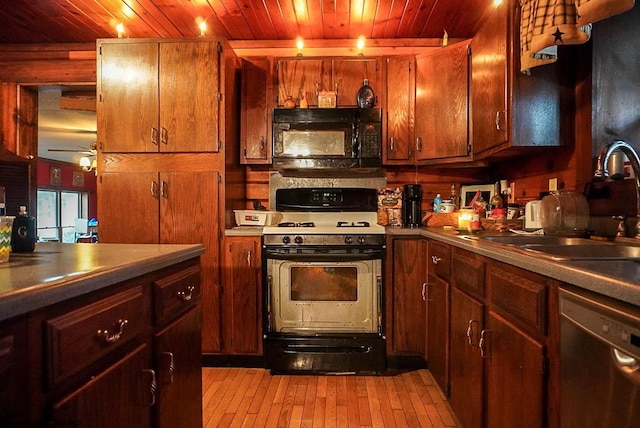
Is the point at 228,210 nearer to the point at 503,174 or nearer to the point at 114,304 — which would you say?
the point at 114,304

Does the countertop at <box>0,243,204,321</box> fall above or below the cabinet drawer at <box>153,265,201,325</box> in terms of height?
above

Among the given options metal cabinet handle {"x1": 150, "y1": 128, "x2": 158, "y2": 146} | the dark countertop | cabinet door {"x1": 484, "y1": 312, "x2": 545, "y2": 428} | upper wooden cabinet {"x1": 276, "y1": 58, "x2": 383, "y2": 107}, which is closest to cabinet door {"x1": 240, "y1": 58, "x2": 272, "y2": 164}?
upper wooden cabinet {"x1": 276, "y1": 58, "x2": 383, "y2": 107}

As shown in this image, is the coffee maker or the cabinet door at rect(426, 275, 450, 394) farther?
the coffee maker

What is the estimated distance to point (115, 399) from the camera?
2.97 ft

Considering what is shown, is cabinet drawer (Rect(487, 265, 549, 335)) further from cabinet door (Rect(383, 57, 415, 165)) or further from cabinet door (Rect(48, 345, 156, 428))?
cabinet door (Rect(383, 57, 415, 165))

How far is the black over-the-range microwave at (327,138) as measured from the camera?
2576mm

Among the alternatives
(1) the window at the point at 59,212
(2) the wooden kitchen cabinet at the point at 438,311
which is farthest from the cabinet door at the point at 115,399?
(1) the window at the point at 59,212

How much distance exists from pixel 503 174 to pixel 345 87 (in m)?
1.32

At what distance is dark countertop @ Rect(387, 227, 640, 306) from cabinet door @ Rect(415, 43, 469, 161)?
1.36 meters

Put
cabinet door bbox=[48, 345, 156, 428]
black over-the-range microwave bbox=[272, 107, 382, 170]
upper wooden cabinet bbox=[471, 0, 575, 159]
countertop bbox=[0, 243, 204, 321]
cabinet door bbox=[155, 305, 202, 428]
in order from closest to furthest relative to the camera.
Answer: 1. countertop bbox=[0, 243, 204, 321]
2. cabinet door bbox=[48, 345, 156, 428]
3. cabinet door bbox=[155, 305, 202, 428]
4. upper wooden cabinet bbox=[471, 0, 575, 159]
5. black over-the-range microwave bbox=[272, 107, 382, 170]

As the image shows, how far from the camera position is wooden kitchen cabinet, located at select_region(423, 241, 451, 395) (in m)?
1.91

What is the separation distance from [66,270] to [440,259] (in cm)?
172

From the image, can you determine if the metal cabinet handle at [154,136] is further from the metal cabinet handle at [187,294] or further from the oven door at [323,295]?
the metal cabinet handle at [187,294]

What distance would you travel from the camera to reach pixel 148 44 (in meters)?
2.48
